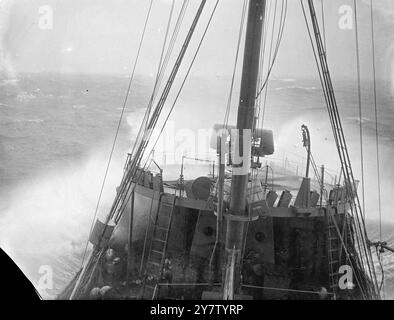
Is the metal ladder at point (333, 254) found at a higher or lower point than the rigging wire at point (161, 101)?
lower

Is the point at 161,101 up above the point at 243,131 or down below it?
above

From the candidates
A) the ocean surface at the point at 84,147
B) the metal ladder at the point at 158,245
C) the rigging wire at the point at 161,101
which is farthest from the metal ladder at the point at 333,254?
the ocean surface at the point at 84,147

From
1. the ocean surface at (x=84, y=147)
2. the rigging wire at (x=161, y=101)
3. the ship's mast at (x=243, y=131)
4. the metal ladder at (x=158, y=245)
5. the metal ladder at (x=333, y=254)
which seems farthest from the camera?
the ocean surface at (x=84, y=147)

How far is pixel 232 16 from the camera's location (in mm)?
17672

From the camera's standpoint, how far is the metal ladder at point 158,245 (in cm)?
821

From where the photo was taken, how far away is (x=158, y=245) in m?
8.73

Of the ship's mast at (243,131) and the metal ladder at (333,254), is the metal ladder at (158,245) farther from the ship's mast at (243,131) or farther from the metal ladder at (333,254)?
A: the metal ladder at (333,254)

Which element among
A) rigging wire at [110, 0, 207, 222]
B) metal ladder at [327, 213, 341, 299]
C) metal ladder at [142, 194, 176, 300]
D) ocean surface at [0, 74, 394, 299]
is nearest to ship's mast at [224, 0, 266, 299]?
rigging wire at [110, 0, 207, 222]

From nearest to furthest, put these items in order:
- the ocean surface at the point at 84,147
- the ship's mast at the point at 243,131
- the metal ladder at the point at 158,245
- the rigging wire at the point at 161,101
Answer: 1. the ship's mast at the point at 243,131
2. the rigging wire at the point at 161,101
3. the metal ladder at the point at 158,245
4. the ocean surface at the point at 84,147

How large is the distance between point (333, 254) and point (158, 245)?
4063mm

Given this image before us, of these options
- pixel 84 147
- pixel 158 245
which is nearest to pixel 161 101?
pixel 158 245

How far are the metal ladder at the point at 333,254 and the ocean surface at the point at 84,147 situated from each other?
4.92 metres

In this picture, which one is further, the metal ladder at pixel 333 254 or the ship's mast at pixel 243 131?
the metal ladder at pixel 333 254

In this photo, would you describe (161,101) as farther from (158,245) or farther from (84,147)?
(84,147)
